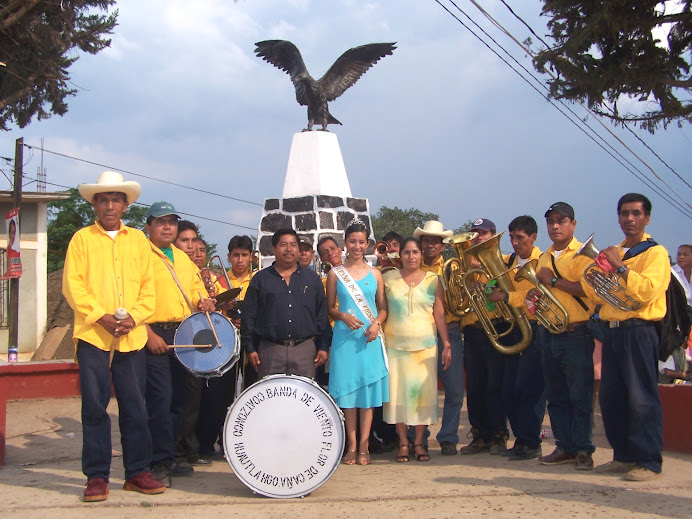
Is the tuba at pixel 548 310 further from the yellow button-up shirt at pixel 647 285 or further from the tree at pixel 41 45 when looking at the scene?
the tree at pixel 41 45

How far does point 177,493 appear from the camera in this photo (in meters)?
4.79

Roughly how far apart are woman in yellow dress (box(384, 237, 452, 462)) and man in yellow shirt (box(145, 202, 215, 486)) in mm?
1542

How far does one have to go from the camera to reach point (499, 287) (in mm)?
5840

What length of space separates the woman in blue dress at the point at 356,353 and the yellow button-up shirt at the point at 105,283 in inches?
62.4

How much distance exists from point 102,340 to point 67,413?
476 centimetres

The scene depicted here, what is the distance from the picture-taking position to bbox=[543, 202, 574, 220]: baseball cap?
5609mm

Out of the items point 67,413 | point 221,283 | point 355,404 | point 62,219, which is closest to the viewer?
point 355,404

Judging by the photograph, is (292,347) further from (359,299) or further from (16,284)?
(16,284)

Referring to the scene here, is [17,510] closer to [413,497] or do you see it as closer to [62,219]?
[413,497]

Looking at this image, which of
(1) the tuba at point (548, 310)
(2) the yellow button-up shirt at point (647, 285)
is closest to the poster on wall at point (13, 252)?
(1) the tuba at point (548, 310)

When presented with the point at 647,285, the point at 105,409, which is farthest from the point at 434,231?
the point at 105,409

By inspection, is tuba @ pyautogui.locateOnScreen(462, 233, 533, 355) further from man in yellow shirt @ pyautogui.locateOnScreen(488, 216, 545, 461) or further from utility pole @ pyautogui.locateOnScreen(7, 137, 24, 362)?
utility pole @ pyautogui.locateOnScreen(7, 137, 24, 362)

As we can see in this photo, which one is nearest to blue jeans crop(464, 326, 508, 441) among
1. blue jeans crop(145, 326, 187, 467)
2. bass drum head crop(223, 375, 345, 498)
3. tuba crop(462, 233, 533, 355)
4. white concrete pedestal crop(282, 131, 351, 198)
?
tuba crop(462, 233, 533, 355)

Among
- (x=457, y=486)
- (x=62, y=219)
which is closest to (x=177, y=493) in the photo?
(x=457, y=486)
